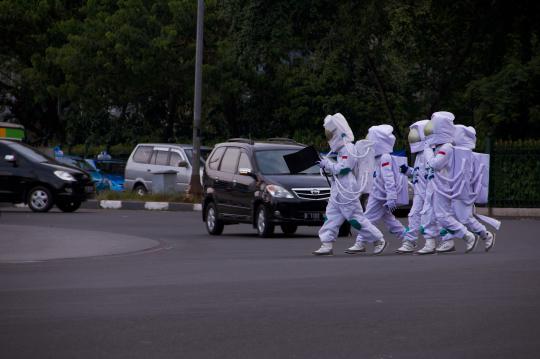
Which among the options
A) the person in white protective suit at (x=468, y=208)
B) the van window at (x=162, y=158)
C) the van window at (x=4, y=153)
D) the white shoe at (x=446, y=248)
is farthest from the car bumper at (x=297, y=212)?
the van window at (x=162, y=158)

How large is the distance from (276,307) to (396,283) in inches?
84.7

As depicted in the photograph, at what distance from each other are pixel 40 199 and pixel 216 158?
7.30 metres

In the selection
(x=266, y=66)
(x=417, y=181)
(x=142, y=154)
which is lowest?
(x=142, y=154)

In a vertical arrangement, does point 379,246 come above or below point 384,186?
below

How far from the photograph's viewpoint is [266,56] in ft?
122

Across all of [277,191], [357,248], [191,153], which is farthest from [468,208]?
[191,153]

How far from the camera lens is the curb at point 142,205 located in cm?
3175

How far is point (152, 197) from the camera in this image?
3291 cm

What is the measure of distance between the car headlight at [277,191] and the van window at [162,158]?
14.7 metres

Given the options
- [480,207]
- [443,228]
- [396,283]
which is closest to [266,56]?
[480,207]

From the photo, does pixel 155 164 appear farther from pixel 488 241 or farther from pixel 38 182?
pixel 488 241

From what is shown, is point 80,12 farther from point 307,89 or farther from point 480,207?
point 480,207

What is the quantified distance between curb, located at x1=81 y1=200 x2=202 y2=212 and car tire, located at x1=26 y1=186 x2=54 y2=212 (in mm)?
3640

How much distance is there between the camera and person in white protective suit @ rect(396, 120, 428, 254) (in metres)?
17.0
